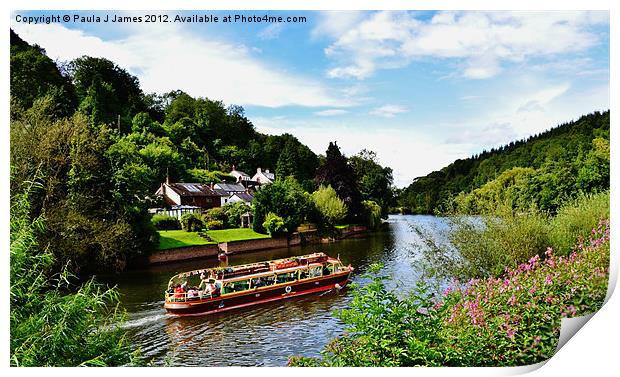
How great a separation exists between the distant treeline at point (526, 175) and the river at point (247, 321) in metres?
0.39

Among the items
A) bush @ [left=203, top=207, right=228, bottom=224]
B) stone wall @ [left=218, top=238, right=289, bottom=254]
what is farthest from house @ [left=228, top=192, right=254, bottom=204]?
stone wall @ [left=218, top=238, right=289, bottom=254]

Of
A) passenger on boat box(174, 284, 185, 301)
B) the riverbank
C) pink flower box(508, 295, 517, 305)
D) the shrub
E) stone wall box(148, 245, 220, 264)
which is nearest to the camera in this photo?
pink flower box(508, 295, 517, 305)

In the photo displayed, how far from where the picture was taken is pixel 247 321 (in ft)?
24.3

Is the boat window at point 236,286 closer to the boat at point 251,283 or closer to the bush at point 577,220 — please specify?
the boat at point 251,283

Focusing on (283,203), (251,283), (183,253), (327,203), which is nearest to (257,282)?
(251,283)

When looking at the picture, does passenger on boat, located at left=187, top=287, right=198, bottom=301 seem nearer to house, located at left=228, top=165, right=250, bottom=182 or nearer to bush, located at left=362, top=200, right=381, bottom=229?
house, located at left=228, top=165, right=250, bottom=182

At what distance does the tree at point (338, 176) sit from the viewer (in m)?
5.96

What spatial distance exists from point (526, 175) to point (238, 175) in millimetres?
3200

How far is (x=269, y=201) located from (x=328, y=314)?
2065mm

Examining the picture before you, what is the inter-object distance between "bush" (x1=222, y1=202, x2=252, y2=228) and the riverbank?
174 mm

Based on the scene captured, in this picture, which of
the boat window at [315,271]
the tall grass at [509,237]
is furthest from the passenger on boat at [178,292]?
the tall grass at [509,237]

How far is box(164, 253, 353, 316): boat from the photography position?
22.6ft

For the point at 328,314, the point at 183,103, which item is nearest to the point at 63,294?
the point at 183,103
